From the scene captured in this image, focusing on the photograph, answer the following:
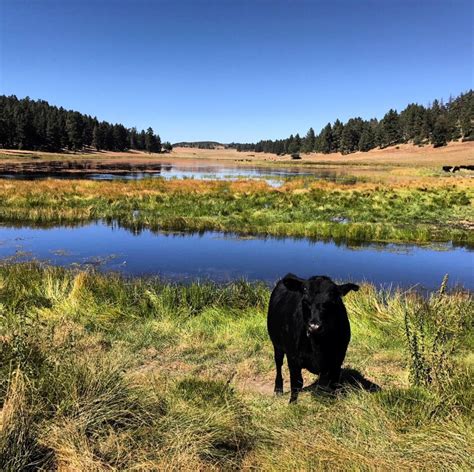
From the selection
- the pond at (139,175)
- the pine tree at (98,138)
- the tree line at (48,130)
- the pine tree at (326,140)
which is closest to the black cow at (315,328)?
the pond at (139,175)

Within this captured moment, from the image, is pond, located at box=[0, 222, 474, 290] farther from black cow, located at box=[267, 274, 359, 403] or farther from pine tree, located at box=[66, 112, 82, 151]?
pine tree, located at box=[66, 112, 82, 151]

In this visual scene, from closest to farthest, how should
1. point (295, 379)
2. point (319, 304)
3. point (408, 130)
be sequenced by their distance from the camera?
point (319, 304), point (295, 379), point (408, 130)

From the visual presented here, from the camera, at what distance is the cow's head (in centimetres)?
486

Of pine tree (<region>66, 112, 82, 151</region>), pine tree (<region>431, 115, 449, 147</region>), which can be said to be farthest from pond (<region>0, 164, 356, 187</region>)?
pine tree (<region>431, 115, 449, 147</region>)

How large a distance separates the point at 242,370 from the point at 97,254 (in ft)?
42.8

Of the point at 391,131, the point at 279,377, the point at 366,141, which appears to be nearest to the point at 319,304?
the point at 279,377

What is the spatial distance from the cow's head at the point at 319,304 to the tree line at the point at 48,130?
130460mm

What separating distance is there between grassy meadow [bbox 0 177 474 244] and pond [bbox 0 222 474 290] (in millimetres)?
1820

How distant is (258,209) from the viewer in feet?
98.0

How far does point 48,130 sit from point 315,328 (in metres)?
146

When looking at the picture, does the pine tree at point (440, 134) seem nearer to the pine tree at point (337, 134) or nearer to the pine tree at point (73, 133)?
the pine tree at point (337, 134)

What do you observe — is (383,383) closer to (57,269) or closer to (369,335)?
(369,335)

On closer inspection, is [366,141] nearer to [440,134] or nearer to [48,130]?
[440,134]

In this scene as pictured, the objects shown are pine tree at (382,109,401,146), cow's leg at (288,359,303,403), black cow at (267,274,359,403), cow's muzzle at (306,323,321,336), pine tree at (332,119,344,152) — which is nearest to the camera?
cow's muzzle at (306,323,321,336)
